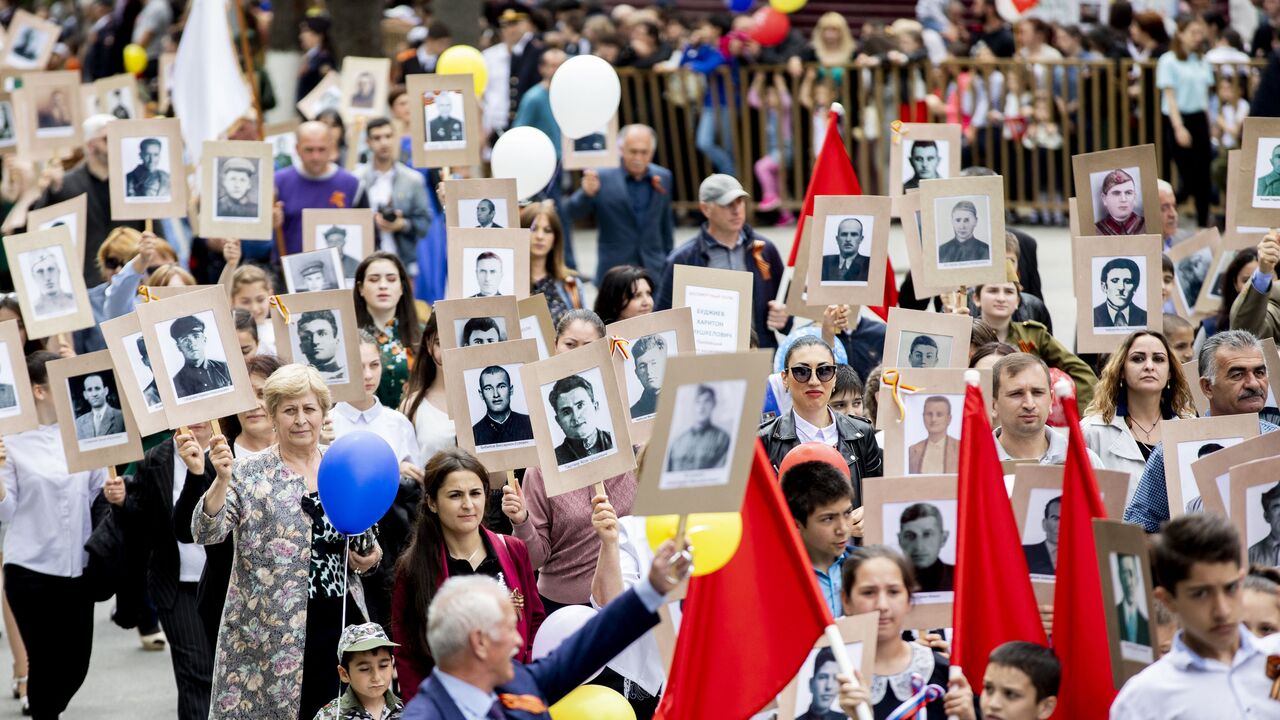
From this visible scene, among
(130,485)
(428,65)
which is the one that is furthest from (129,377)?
(428,65)

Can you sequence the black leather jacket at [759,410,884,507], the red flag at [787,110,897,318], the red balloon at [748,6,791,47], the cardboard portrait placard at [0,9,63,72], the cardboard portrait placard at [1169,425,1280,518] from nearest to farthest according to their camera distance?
the cardboard portrait placard at [1169,425,1280,518], the black leather jacket at [759,410,884,507], the red flag at [787,110,897,318], the cardboard portrait placard at [0,9,63,72], the red balloon at [748,6,791,47]

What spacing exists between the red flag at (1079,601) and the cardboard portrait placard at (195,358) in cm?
330

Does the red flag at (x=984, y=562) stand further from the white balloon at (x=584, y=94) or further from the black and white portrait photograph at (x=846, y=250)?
the white balloon at (x=584, y=94)

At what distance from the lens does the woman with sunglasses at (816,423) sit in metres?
7.14

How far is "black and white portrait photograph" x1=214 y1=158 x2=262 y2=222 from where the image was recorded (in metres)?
10.0

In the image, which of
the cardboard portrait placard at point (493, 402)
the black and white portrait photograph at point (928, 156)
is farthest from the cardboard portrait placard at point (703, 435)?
the black and white portrait photograph at point (928, 156)

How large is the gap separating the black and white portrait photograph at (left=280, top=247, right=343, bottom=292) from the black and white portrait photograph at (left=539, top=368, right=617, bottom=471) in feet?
11.3

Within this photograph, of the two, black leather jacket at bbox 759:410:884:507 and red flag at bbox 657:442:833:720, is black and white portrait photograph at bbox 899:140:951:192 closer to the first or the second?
black leather jacket at bbox 759:410:884:507

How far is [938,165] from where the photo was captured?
380 inches

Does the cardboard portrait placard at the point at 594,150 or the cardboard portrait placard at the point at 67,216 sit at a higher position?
the cardboard portrait placard at the point at 594,150

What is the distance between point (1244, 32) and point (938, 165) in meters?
9.77

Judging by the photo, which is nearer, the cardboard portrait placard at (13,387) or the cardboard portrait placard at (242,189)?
the cardboard portrait placard at (13,387)

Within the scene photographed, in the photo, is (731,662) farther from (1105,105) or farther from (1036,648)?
(1105,105)

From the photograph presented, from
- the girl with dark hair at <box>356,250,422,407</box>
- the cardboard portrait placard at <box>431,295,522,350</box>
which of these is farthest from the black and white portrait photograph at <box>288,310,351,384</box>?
the girl with dark hair at <box>356,250,422,407</box>
